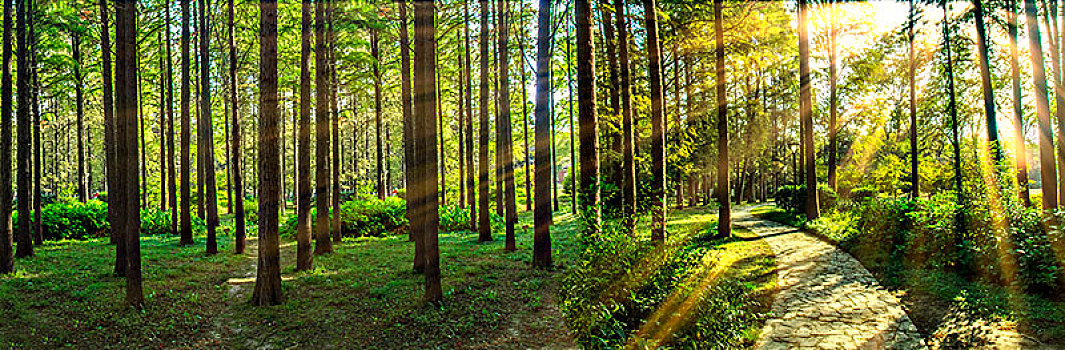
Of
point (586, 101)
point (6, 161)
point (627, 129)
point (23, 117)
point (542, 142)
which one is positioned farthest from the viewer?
point (627, 129)

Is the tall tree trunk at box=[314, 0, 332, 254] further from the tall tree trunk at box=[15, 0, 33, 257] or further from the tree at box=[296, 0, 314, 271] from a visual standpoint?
the tall tree trunk at box=[15, 0, 33, 257]

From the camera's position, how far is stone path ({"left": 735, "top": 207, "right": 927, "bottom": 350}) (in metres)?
6.50

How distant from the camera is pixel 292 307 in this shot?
28.1 feet

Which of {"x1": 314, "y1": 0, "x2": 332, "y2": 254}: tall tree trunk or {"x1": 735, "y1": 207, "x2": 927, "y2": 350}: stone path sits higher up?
{"x1": 314, "y1": 0, "x2": 332, "y2": 254}: tall tree trunk

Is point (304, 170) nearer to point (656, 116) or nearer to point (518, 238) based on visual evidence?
point (518, 238)

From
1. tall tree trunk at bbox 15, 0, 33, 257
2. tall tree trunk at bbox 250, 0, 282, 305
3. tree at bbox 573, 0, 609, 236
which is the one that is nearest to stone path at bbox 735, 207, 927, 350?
tree at bbox 573, 0, 609, 236

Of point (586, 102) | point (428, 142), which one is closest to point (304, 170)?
point (428, 142)

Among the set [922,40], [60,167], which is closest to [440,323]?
[922,40]

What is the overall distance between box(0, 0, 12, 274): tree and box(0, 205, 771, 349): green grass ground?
445mm

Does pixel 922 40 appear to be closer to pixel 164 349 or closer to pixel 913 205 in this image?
pixel 913 205

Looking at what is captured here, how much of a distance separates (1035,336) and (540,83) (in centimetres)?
821

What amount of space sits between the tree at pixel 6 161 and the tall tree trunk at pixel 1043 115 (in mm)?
23398

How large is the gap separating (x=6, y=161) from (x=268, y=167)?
6.25 m

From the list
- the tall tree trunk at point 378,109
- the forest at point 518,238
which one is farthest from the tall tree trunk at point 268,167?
the tall tree trunk at point 378,109
